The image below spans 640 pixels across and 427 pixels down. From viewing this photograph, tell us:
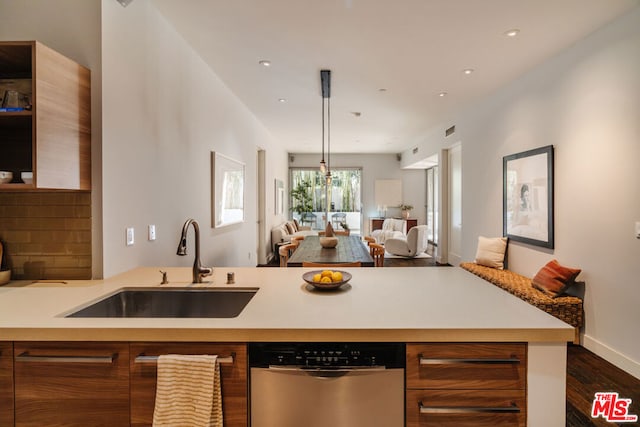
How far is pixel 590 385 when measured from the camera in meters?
2.33

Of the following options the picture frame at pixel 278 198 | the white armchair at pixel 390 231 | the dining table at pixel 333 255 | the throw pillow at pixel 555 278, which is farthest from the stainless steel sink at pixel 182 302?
the white armchair at pixel 390 231

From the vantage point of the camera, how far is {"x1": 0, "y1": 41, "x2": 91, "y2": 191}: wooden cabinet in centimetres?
145

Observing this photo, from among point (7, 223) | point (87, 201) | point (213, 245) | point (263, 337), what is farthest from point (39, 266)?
point (213, 245)

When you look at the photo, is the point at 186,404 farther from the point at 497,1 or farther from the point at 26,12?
the point at 497,1

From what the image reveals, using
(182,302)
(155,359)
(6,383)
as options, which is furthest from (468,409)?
(6,383)

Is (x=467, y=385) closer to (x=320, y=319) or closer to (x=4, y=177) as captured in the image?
(x=320, y=319)

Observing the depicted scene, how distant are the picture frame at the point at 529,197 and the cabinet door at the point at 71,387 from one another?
3800 millimetres

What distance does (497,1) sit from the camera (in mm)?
2275

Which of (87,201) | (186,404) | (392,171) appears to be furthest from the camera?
(392,171)

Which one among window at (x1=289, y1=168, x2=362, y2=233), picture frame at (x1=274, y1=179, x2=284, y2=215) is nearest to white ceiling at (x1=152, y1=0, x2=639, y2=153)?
picture frame at (x1=274, y1=179, x2=284, y2=215)

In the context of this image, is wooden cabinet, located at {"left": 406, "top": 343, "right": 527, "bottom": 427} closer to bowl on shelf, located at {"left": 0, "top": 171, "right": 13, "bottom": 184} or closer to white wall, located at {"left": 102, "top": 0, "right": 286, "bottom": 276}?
white wall, located at {"left": 102, "top": 0, "right": 286, "bottom": 276}

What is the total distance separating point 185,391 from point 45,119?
4.52 ft

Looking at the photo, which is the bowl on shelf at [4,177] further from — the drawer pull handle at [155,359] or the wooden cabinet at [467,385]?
the wooden cabinet at [467,385]

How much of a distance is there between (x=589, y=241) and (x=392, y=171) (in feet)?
23.3
